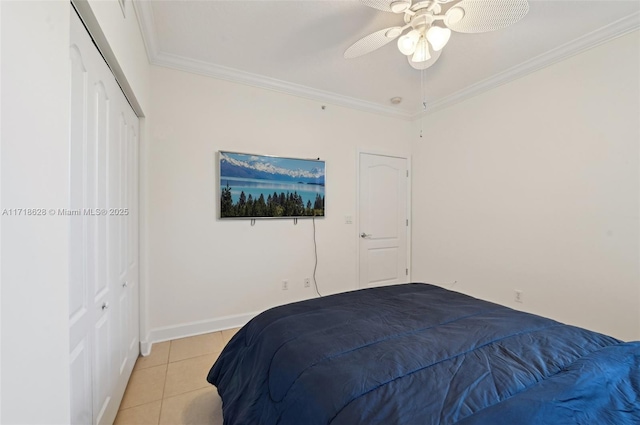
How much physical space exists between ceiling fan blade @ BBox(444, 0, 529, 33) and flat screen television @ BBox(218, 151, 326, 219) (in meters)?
1.92

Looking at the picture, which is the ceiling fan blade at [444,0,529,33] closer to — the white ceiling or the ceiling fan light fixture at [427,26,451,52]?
the ceiling fan light fixture at [427,26,451,52]

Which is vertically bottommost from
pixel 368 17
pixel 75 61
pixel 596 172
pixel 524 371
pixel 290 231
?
pixel 524 371

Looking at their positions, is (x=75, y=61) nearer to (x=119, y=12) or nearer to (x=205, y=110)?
(x=119, y=12)

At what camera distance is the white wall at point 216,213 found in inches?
102

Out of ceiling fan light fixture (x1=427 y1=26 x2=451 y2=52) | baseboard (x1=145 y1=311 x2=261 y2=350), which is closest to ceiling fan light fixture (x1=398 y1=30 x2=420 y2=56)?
ceiling fan light fixture (x1=427 y1=26 x2=451 y2=52)

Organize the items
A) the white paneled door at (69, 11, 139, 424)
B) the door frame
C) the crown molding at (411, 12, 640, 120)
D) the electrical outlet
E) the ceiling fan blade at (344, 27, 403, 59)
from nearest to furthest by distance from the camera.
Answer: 1. the white paneled door at (69, 11, 139, 424)
2. the ceiling fan blade at (344, 27, 403, 59)
3. the crown molding at (411, 12, 640, 120)
4. the electrical outlet
5. the door frame

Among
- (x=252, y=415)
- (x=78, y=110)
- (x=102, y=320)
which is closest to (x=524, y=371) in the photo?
(x=252, y=415)

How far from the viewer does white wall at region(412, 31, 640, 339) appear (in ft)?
7.09

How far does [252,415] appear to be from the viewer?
1.18 m

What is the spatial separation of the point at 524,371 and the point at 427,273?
287cm

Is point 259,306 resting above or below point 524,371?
below

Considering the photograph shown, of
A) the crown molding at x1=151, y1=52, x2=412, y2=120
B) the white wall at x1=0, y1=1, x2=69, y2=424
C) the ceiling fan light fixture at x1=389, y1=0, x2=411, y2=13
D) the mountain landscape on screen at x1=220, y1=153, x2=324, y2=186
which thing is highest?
the crown molding at x1=151, y1=52, x2=412, y2=120

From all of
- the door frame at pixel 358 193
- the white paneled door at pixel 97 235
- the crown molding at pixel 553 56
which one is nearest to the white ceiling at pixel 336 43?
the crown molding at pixel 553 56

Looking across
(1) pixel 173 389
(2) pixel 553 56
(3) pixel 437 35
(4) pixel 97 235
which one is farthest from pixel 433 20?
(1) pixel 173 389
